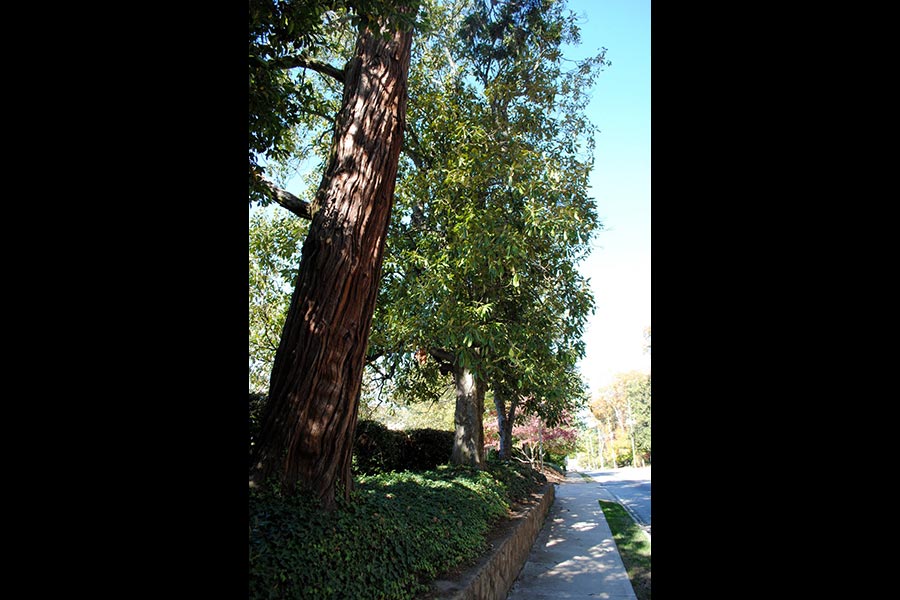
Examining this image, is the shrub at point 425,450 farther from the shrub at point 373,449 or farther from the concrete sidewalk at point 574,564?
the concrete sidewalk at point 574,564

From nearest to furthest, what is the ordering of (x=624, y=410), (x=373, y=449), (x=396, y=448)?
1. (x=373, y=449)
2. (x=396, y=448)
3. (x=624, y=410)

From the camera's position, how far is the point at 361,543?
12.1ft

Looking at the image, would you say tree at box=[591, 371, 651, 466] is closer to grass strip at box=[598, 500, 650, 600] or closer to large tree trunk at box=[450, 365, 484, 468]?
grass strip at box=[598, 500, 650, 600]

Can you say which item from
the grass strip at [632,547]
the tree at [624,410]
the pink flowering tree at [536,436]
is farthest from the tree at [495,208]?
the tree at [624,410]

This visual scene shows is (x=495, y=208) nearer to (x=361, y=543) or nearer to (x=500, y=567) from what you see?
(x=500, y=567)

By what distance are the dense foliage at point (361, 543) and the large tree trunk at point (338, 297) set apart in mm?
263

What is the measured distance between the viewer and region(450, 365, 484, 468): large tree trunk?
9.88 metres

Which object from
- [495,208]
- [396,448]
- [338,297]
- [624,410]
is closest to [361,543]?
[338,297]

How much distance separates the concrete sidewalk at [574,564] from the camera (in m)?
5.47

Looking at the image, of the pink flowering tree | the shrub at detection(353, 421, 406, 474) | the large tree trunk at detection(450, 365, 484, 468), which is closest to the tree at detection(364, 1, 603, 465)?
the large tree trunk at detection(450, 365, 484, 468)

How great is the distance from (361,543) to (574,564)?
3.92 m
